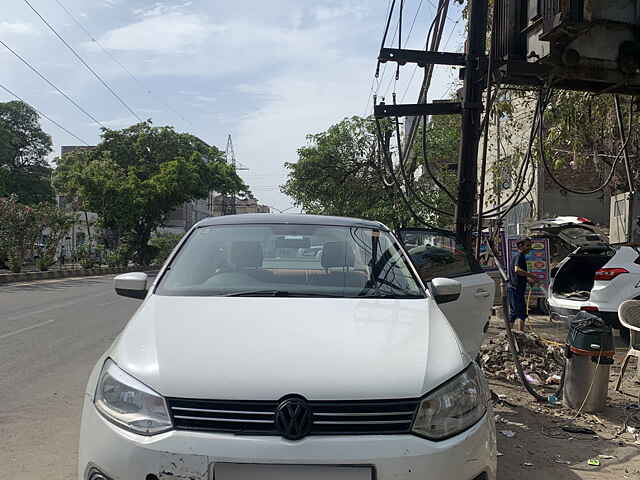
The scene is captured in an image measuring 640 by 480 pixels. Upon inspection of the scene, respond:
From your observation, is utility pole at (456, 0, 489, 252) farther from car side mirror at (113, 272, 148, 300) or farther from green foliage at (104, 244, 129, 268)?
green foliage at (104, 244, 129, 268)

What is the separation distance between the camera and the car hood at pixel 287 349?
96.5 inches

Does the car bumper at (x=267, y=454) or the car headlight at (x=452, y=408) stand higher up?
the car headlight at (x=452, y=408)

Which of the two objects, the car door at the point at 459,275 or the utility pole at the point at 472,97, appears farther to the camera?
the utility pole at the point at 472,97

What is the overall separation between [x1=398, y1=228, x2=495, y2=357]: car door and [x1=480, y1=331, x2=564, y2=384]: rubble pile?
136 centimetres

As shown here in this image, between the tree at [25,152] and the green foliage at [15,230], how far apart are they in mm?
28774

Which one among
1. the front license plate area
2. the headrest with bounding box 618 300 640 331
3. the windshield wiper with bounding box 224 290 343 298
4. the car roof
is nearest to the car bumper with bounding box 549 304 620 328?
the headrest with bounding box 618 300 640 331

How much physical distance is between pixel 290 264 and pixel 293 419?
5.41ft

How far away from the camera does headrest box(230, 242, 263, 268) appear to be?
3855mm

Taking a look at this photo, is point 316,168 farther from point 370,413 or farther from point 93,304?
point 370,413

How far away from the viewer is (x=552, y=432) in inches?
198

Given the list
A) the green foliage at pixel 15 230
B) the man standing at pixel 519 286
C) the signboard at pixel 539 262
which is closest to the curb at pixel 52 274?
the green foliage at pixel 15 230

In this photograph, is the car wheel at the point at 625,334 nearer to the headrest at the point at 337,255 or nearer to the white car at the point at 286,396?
the headrest at the point at 337,255

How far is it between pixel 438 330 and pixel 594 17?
434cm

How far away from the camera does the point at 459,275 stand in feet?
19.2
